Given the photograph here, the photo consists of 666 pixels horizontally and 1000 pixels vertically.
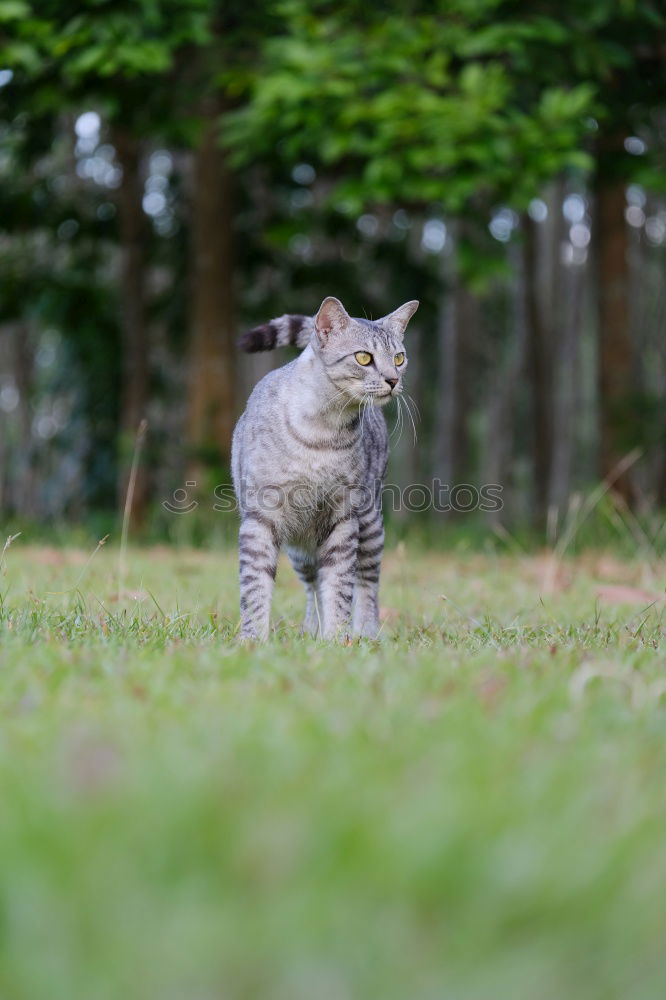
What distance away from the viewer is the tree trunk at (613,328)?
1105 centimetres

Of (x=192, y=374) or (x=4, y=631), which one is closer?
(x=4, y=631)

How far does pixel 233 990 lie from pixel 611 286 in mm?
11035

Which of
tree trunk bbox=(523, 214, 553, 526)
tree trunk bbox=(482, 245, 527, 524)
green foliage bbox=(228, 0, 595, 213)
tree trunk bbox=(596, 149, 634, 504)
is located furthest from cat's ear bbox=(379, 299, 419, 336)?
tree trunk bbox=(482, 245, 527, 524)

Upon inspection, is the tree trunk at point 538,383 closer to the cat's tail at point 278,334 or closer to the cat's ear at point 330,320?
the cat's tail at point 278,334

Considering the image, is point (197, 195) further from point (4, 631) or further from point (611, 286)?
point (4, 631)

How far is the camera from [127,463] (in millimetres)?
10945

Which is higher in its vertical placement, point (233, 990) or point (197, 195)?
point (197, 195)

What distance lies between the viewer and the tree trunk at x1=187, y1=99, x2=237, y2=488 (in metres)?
10.7

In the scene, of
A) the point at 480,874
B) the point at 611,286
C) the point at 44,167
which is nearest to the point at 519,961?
the point at 480,874

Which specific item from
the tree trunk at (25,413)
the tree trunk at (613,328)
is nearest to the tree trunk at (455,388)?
the tree trunk at (613,328)

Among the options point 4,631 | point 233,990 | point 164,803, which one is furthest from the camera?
point 4,631

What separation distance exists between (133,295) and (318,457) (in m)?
7.65

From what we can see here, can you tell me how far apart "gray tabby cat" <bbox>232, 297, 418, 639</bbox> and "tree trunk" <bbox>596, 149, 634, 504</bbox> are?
649 cm

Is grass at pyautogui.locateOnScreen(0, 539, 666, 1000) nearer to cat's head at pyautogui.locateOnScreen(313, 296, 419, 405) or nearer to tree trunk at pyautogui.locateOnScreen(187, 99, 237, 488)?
cat's head at pyautogui.locateOnScreen(313, 296, 419, 405)
